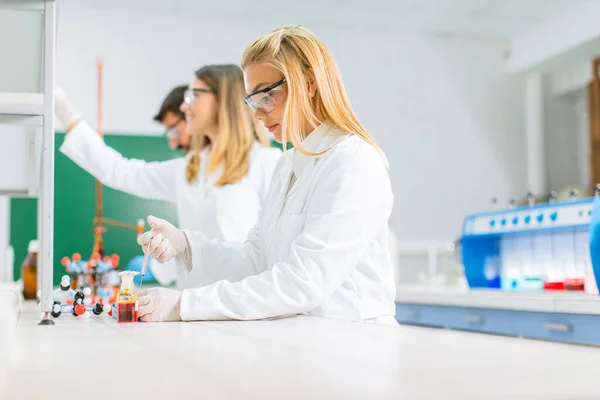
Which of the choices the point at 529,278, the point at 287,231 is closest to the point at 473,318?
the point at 529,278

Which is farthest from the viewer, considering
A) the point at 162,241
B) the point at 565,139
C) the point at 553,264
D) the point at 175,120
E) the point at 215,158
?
the point at 565,139

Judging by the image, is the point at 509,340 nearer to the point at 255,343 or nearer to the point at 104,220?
the point at 255,343

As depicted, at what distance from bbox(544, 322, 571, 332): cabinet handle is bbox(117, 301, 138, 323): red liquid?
169 cm

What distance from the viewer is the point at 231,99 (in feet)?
8.22

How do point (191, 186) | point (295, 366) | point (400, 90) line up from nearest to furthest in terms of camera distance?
point (295, 366), point (191, 186), point (400, 90)

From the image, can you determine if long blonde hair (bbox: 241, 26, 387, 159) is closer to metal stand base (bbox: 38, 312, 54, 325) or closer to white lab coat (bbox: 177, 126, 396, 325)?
white lab coat (bbox: 177, 126, 396, 325)

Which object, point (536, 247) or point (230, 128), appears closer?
point (230, 128)

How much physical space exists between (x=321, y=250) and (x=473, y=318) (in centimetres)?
184

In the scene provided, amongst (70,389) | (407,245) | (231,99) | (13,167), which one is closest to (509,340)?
(70,389)

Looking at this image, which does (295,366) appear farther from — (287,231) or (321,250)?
(287,231)

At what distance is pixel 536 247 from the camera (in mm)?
3035

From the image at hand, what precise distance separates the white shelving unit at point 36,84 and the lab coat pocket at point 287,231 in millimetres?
514

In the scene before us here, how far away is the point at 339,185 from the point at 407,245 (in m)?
4.34

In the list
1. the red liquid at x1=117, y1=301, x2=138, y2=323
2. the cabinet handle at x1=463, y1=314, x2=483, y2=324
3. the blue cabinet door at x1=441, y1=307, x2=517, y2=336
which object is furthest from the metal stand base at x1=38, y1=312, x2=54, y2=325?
the cabinet handle at x1=463, y1=314, x2=483, y2=324
